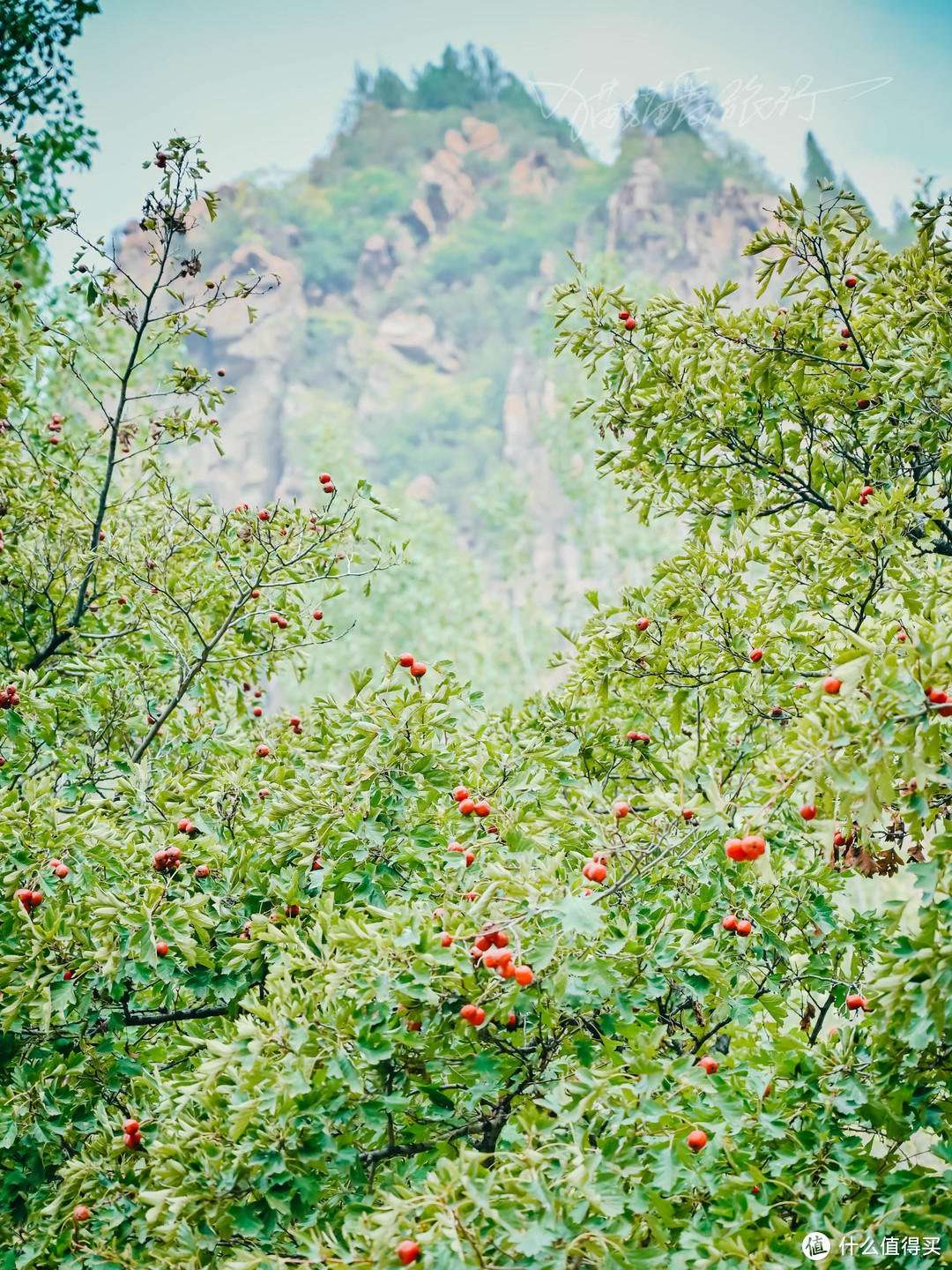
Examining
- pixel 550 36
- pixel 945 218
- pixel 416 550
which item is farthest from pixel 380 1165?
pixel 550 36

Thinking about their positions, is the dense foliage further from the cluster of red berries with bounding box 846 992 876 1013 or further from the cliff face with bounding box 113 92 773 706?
the cliff face with bounding box 113 92 773 706

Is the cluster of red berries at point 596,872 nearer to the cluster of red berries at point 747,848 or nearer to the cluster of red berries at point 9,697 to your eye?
the cluster of red berries at point 747,848

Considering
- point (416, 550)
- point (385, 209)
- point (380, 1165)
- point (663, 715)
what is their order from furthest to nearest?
point (385, 209) < point (416, 550) < point (663, 715) < point (380, 1165)

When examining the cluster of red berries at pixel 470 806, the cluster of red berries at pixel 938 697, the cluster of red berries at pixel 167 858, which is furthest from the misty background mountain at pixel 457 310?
the cluster of red berries at pixel 938 697

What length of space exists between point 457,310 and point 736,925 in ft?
206

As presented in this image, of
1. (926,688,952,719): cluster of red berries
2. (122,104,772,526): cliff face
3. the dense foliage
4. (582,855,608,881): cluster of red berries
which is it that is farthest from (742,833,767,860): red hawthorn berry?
(122,104,772,526): cliff face

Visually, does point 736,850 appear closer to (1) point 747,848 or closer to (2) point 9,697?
(1) point 747,848

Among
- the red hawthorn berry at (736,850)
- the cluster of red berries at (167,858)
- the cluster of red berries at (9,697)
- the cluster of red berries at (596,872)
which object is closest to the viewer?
the red hawthorn berry at (736,850)

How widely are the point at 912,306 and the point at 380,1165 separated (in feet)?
12.8

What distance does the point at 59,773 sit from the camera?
381 centimetres

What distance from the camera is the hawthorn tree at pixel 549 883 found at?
2090 mm

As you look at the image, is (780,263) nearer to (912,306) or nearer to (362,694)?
(912,306)

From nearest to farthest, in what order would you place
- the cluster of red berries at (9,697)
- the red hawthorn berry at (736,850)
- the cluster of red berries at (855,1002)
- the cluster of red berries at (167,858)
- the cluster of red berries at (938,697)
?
the cluster of red berries at (938,697), the red hawthorn berry at (736,850), the cluster of red berries at (167,858), the cluster of red berries at (855,1002), the cluster of red berries at (9,697)

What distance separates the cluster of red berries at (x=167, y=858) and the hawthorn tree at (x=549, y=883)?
0.02 meters
